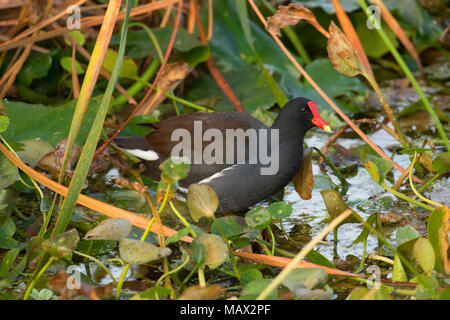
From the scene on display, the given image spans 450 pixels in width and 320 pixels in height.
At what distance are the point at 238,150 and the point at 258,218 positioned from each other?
60cm

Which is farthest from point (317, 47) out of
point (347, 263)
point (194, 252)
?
point (194, 252)

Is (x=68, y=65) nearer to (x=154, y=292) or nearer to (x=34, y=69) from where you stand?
(x=34, y=69)

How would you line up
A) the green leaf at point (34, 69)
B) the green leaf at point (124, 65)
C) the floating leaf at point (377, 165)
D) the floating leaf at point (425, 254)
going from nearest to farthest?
the floating leaf at point (425, 254) → the floating leaf at point (377, 165) → the green leaf at point (124, 65) → the green leaf at point (34, 69)

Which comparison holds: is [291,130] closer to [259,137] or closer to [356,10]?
[259,137]

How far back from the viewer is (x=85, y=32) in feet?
10.6

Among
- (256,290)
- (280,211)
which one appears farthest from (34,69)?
(256,290)

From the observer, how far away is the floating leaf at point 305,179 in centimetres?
229

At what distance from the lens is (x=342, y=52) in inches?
83.2

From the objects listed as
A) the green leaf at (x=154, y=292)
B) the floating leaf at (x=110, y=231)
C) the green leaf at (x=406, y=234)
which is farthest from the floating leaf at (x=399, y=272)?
the floating leaf at (x=110, y=231)

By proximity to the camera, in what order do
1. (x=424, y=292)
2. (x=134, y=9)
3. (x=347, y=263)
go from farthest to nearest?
(x=134, y=9) < (x=347, y=263) < (x=424, y=292)

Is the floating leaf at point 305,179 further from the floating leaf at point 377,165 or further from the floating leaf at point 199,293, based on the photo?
the floating leaf at point 199,293

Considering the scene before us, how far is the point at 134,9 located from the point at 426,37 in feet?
6.61

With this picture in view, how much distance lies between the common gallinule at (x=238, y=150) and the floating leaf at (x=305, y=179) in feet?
0.08
